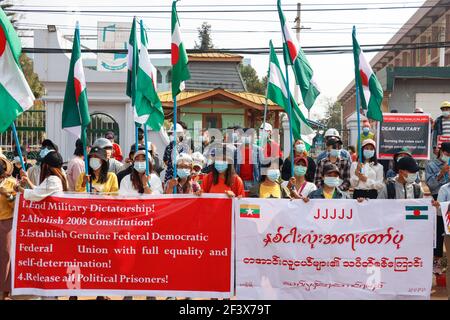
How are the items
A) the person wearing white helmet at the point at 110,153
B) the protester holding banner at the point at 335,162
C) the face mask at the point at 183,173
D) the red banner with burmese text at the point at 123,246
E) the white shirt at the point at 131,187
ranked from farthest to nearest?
the person wearing white helmet at the point at 110,153, the protester holding banner at the point at 335,162, the face mask at the point at 183,173, the white shirt at the point at 131,187, the red banner with burmese text at the point at 123,246

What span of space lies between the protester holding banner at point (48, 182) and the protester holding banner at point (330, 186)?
2.73m

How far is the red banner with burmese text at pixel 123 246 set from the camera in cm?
682

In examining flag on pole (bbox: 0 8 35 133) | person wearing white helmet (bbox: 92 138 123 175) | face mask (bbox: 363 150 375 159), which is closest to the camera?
flag on pole (bbox: 0 8 35 133)

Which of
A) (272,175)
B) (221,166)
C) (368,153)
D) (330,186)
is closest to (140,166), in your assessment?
(221,166)

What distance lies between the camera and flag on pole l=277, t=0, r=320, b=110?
8344 mm

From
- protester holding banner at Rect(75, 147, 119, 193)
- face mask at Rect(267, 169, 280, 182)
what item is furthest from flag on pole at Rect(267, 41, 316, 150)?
protester holding banner at Rect(75, 147, 119, 193)

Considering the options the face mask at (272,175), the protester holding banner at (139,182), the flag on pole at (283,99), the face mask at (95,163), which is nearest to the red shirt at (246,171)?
the flag on pole at (283,99)

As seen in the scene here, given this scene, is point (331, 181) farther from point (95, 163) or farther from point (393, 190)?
point (95, 163)

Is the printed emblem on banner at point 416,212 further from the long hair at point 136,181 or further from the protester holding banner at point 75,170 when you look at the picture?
the protester holding banner at point 75,170

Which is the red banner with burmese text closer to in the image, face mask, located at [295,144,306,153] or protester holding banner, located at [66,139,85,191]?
protester holding banner, located at [66,139,85,191]

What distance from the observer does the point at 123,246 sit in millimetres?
6863

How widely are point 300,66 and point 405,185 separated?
6.54ft

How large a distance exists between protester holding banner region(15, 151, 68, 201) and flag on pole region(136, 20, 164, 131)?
1383 mm
